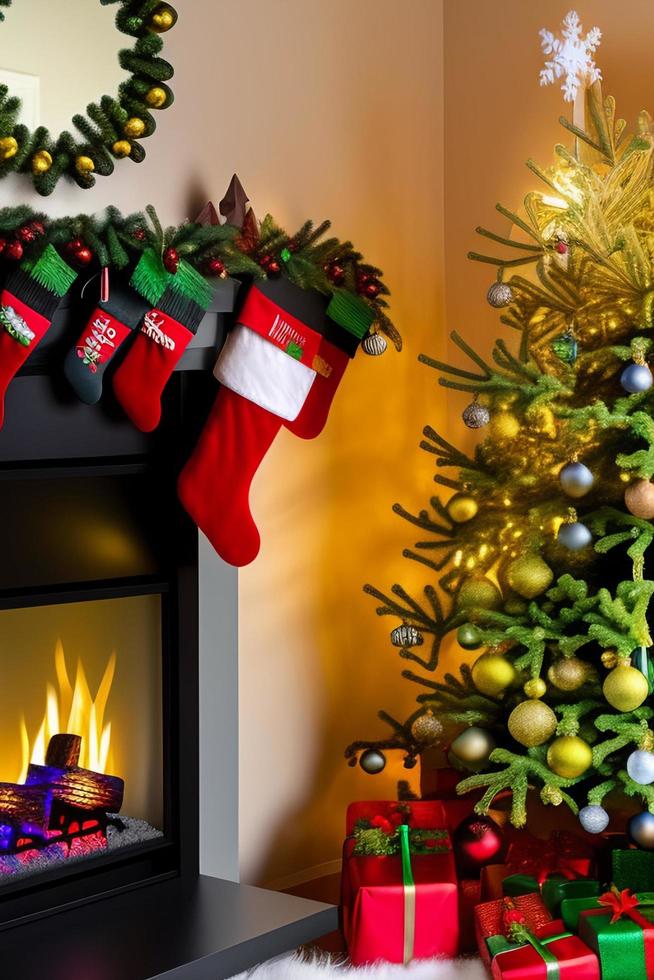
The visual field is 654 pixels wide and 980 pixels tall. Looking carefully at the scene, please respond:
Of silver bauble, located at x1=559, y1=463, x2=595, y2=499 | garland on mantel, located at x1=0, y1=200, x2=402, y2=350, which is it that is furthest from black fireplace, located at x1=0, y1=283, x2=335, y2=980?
silver bauble, located at x1=559, y1=463, x2=595, y2=499

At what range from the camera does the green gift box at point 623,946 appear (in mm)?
2229

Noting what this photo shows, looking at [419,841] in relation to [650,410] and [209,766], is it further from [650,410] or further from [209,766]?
[650,410]

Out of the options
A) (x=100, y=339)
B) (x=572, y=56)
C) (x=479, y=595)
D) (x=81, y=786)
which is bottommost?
(x=81, y=786)

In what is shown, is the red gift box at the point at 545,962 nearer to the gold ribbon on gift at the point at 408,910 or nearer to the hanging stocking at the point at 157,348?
the gold ribbon on gift at the point at 408,910

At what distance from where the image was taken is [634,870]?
2.47 m

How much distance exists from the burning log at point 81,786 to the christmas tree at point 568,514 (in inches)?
26.9

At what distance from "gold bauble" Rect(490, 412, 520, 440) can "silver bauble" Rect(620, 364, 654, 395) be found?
270 mm

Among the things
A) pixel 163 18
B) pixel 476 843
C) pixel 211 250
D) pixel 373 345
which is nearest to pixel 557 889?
pixel 476 843

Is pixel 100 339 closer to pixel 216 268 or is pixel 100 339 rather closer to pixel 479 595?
pixel 216 268

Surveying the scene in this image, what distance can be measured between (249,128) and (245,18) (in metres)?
0.25

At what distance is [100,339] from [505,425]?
0.89 meters

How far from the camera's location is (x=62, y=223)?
7.23ft

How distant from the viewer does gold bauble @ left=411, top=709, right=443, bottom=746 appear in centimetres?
270

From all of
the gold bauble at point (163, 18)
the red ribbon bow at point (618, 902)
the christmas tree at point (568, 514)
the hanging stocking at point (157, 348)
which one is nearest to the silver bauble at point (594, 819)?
the christmas tree at point (568, 514)
